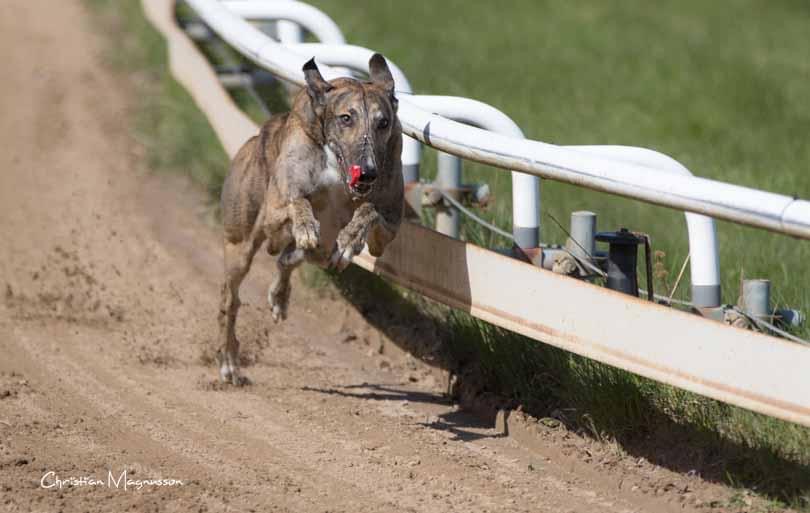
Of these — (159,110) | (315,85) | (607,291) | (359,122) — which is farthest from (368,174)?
(159,110)

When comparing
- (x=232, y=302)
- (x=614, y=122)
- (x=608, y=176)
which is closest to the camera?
(x=608, y=176)

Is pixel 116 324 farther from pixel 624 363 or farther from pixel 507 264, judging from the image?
pixel 624 363

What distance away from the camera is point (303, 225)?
4.98m

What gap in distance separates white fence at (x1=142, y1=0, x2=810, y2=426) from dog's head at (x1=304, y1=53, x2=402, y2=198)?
0.47 feet

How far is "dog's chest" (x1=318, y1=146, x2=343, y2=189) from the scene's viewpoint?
5035mm

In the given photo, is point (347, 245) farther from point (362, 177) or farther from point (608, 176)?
point (608, 176)

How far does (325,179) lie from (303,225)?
23cm

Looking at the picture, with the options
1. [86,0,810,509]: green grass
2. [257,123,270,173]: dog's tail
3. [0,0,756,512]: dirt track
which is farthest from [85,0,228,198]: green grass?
[257,123,270,173]: dog's tail

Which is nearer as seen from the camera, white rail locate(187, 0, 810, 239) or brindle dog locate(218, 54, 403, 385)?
white rail locate(187, 0, 810, 239)

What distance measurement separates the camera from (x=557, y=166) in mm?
4277

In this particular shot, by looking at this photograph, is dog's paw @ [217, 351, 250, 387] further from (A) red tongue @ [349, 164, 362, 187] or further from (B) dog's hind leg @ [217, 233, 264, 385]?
(A) red tongue @ [349, 164, 362, 187]

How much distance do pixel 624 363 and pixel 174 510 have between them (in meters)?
1.41

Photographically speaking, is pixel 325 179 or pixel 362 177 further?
pixel 325 179

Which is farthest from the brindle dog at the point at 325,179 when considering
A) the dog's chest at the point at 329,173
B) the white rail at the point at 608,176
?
the white rail at the point at 608,176
